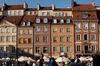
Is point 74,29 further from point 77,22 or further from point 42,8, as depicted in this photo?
point 42,8

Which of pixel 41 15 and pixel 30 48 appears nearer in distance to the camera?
pixel 30 48

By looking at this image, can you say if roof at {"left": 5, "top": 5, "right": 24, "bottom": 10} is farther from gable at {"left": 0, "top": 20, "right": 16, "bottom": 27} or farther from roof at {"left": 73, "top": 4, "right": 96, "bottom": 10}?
roof at {"left": 73, "top": 4, "right": 96, "bottom": 10}

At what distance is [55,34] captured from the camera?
68812mm

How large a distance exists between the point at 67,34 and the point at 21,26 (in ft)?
28.5

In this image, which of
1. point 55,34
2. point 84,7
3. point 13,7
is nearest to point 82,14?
point 84,7

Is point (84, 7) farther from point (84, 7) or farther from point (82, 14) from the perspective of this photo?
point (82, 14)

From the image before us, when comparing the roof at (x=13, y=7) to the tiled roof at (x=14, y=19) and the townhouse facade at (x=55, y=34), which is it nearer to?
the tiled roof at (x=14, y=19)

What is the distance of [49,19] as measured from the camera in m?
69.8

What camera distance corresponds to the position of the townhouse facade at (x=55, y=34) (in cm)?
6788

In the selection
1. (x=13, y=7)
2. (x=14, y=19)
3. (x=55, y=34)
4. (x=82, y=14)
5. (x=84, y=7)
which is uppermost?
(x=13, y=7)

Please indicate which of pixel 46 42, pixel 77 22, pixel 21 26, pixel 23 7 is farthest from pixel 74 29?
pixel 23 7

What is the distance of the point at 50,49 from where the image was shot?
6894 centimetres

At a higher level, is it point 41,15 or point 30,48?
point 41,15

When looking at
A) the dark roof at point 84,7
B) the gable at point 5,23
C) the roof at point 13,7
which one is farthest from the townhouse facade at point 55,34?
the roof at point 13,7
